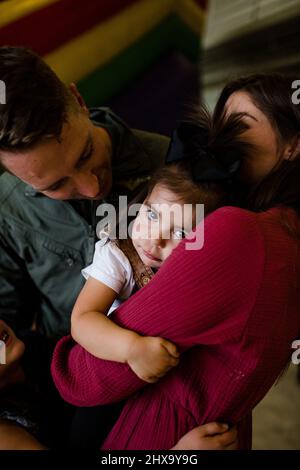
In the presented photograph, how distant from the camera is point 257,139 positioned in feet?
2.43

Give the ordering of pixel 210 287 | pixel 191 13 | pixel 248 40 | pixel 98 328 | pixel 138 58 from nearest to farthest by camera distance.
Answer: pixel 210 287, pixel 98 328, pixel 248 40, pixel 138 58, pixel 191 13

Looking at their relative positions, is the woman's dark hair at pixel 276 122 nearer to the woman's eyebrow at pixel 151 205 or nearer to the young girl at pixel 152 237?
the young girl at pixel 152 237

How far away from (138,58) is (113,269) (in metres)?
1.98

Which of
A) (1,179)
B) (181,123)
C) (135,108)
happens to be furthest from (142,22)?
(181,123)

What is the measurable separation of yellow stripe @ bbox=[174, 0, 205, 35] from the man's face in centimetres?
207

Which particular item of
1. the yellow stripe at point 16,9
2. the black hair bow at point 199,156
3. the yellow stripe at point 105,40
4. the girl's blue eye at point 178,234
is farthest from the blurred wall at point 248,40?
the girl's blue eye at point 178,234

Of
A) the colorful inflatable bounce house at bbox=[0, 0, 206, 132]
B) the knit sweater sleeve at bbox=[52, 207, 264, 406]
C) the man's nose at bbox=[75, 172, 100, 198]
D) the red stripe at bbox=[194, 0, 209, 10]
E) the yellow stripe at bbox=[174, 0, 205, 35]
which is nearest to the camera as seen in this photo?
the knit sweater sleeve at bbox=[52, 207, 264, 406]

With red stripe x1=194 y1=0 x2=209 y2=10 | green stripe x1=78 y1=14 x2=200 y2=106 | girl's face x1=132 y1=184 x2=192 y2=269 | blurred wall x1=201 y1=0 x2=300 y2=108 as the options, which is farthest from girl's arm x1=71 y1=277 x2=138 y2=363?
red stripe x1=194 y1=0 x2=209 y2=10

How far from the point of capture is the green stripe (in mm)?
2168

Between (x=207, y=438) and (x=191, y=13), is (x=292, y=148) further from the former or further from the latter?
(x=191, y=13)

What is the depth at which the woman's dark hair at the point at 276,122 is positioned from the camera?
70 cm

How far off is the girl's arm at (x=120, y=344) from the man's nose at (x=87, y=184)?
0.84ft

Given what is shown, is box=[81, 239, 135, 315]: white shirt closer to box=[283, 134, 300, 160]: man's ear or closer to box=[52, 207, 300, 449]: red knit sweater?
box=[52, 207, 300, 449]: red knit sweater

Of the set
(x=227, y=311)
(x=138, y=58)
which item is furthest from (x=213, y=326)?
(x=138, y=58)
